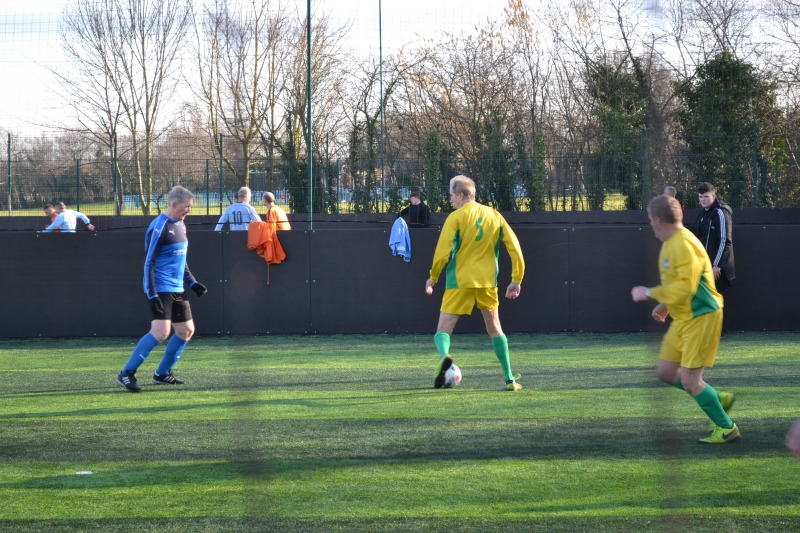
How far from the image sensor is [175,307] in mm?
9141

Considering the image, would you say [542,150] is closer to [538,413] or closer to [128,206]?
[128,206]

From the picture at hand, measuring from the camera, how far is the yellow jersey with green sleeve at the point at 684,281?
5.89 m

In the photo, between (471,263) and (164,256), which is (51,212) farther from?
(471,263)

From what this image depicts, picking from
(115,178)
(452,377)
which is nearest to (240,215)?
(452,377)

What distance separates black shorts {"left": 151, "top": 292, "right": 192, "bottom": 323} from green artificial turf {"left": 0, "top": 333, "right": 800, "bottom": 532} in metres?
0.67

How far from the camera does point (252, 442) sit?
21.1 feet

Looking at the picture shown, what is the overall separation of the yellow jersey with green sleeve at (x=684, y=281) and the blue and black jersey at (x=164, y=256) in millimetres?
4869

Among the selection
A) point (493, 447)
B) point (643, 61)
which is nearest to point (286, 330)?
point (493, 447)

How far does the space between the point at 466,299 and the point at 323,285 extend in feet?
→ 17.5

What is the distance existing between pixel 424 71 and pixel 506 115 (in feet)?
17.9

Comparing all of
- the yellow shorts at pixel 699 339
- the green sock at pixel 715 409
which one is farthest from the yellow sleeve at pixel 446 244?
the green sock at pixel 715 409

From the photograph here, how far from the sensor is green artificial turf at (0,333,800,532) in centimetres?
462

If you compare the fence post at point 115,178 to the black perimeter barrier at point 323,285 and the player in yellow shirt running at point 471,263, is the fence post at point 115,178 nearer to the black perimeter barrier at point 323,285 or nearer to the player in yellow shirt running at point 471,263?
the black perimeter barrier at point 323,285

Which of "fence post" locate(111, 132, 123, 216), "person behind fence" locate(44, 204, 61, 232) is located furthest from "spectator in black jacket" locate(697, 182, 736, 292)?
"person behind fence" locate(44, 204, 61, 232)
